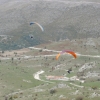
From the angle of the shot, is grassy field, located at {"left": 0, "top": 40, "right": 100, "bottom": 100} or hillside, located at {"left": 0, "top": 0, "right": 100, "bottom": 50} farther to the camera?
hillside, located at {"left": 0, "top": 0, "right": 100, "bottom": 50}

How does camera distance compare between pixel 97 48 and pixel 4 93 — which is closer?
pixel 4 93

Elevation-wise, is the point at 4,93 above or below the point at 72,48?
below

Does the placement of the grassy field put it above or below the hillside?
below

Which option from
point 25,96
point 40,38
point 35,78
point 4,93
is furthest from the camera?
point 40,38

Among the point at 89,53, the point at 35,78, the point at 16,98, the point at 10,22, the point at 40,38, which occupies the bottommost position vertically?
the point at 16,98

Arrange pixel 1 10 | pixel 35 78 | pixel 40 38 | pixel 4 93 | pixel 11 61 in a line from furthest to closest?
pixel 1 10 → pixel 40 38 → pixel 11 61 → pixel 35 78 → pixel 4 93

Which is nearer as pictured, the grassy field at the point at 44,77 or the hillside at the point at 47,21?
the grassy field at the point at 44,77

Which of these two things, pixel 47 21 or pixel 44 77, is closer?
pixel 44 77

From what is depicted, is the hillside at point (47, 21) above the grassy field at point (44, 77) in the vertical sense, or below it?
above

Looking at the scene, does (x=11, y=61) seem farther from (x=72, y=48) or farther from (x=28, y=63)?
(x=72, y=48)

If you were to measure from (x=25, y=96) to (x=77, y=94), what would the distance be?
19.4ft

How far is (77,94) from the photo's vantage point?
30.9 metres

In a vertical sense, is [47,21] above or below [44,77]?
above

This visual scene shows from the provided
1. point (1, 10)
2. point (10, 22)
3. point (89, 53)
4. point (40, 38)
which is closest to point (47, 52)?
point (89, 53)
